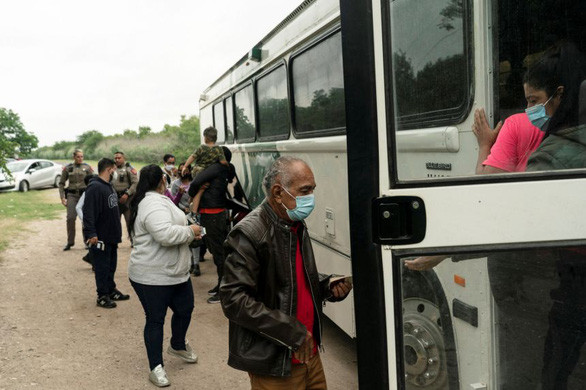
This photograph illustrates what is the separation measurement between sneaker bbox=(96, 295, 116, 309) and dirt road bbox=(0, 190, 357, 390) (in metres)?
0.08

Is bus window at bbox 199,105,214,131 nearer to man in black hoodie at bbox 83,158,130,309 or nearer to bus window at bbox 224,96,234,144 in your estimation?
bus window at bbox 224,96,234,144

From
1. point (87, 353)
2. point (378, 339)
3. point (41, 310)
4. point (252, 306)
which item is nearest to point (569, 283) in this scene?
point (378, 339)

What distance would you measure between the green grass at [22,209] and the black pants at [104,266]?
5693mm

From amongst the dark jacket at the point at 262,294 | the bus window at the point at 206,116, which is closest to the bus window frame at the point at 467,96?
the dark jacket at the point at 262,294

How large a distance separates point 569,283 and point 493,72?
2.51 ft

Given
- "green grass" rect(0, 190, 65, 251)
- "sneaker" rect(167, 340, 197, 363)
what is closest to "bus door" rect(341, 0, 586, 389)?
"sneaker" rect(167, 340, 197, 363)

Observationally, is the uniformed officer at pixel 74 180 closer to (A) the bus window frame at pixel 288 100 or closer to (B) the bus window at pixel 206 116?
(B) the bus window at pixel 206 116

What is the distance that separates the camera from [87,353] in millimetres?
5629

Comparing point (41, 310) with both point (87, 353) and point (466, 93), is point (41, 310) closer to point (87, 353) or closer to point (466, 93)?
point (87, 353)

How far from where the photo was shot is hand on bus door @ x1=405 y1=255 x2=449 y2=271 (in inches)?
74.8

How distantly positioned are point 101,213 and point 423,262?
5.42 metres

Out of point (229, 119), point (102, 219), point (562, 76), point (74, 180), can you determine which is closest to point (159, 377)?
point (102, 219)

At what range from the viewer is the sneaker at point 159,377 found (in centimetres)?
475

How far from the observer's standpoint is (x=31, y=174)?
26812 mm
